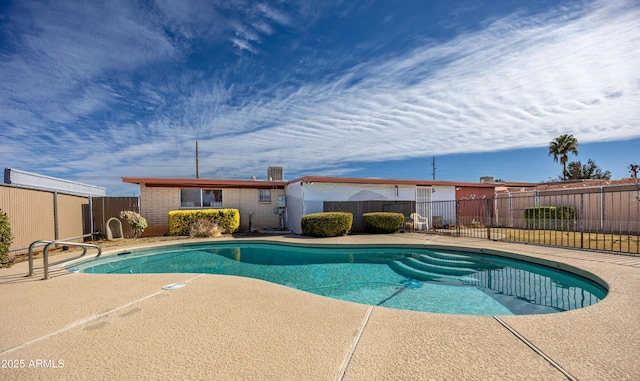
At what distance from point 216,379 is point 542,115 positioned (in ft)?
45.2

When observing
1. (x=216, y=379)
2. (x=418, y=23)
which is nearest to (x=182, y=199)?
(x=418, y=23)

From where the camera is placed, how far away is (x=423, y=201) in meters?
15.6

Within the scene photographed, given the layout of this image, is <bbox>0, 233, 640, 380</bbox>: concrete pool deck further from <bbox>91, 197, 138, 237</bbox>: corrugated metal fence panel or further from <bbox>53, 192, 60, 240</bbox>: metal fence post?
<bbox>91, 197, 138, 237</bbox>: corrugated metal fence panel

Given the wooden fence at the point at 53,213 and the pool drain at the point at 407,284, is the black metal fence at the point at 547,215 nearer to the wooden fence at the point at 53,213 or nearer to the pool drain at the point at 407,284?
the pool drain at the point at 407,284

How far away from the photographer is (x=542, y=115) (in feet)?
36.9

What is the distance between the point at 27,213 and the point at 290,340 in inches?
394

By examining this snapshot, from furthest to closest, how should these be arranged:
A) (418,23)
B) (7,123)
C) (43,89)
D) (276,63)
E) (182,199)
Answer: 1. (182,199)
2. (7,123)
3. (276,63)
4. (43,89)
5. (418,23)

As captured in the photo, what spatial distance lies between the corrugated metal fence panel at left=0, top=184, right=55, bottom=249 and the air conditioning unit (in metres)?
9.64

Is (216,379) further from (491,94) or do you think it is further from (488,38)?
(491,94)

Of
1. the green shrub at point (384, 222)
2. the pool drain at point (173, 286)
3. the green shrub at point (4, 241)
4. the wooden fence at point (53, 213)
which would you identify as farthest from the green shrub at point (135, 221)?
the green shrub at point (384, 222)

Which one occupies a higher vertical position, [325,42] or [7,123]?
[325,42]

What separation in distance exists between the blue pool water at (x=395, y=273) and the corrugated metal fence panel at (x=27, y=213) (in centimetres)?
Answer: 216

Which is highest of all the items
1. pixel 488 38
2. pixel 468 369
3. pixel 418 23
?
pixel 418 23

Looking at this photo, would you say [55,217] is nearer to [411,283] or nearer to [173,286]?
[173,286]
